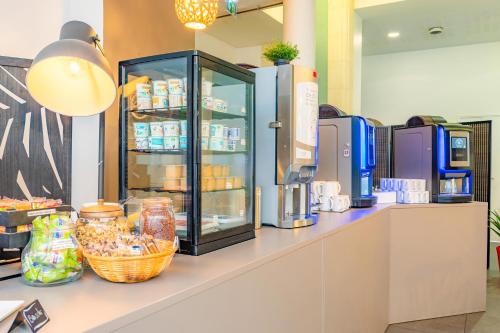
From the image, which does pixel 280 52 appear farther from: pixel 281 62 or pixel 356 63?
pixel 356 63

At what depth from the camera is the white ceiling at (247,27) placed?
5710 mm

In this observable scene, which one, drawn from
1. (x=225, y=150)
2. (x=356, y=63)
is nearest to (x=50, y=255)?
(x=225, y=150)

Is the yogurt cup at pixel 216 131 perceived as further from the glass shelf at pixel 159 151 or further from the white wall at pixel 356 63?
the white wall at pixel 356 63

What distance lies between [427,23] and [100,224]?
6253 mm

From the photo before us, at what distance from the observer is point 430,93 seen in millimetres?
7738

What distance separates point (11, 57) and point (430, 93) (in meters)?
7.49

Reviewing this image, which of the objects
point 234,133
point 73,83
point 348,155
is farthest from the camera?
point 348,155

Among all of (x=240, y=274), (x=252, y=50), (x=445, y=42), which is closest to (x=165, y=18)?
(x=240, y=274)

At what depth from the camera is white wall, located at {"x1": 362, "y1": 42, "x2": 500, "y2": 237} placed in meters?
7.29

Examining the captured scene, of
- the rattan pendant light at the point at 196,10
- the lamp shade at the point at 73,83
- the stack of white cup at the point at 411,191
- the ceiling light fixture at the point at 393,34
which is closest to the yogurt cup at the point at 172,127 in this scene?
the lamp shade at the point at 73,83

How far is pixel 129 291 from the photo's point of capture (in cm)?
103

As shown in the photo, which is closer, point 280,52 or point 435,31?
point 280,52

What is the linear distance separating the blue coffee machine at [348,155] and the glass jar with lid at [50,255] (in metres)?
2.29

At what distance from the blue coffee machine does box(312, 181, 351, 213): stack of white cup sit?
0.15 metres
